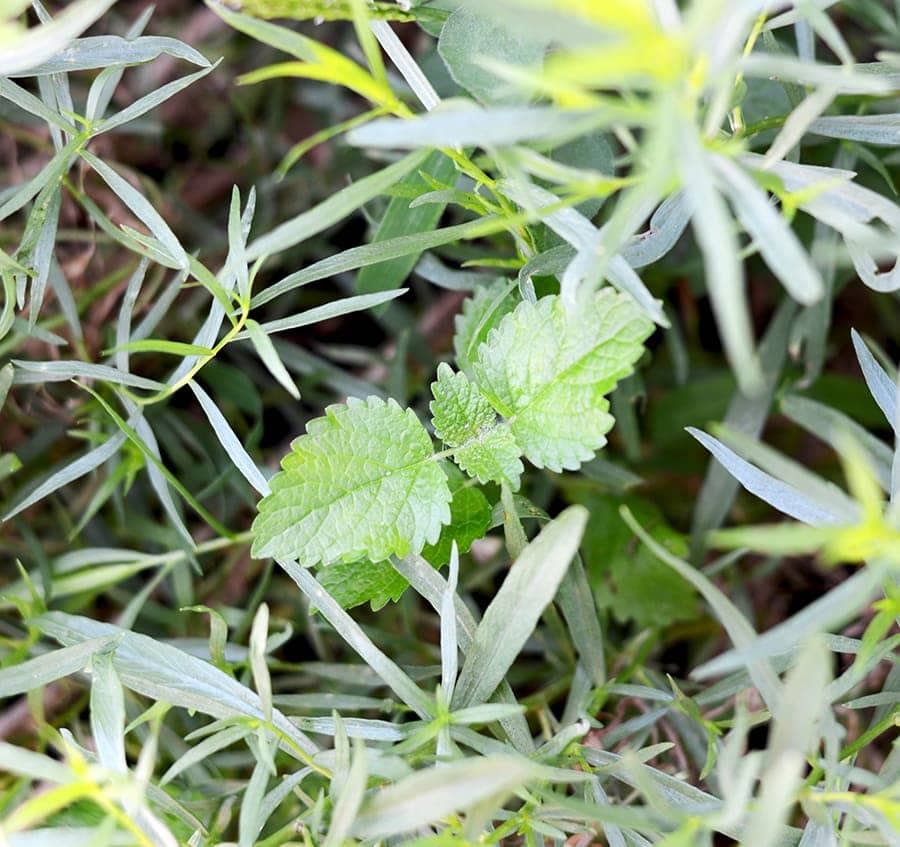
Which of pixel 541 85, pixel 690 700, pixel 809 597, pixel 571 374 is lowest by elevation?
pixel 809 597

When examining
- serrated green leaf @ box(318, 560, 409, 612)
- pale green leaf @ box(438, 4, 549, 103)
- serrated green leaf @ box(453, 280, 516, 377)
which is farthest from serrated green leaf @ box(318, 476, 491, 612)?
pale green leaf @ box(438, 4, 549, 103)

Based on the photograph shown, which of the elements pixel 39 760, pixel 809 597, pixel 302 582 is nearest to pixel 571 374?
pixel 302 582

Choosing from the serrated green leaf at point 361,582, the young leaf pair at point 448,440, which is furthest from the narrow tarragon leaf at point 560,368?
the serrated green leaf at point 361,582

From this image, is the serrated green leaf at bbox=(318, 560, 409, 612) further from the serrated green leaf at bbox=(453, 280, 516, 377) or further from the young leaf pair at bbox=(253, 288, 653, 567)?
the serrated green leaf at bbox=(453, 280, 516, 377)

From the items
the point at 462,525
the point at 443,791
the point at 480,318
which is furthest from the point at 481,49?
the point at 443,791

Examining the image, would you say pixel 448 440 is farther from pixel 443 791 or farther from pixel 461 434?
pixel 443 791

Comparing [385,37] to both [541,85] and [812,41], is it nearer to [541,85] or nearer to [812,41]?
[541,85]

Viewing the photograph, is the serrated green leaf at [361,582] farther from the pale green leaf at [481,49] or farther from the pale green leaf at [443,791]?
the pale green leaf at [481,49]
